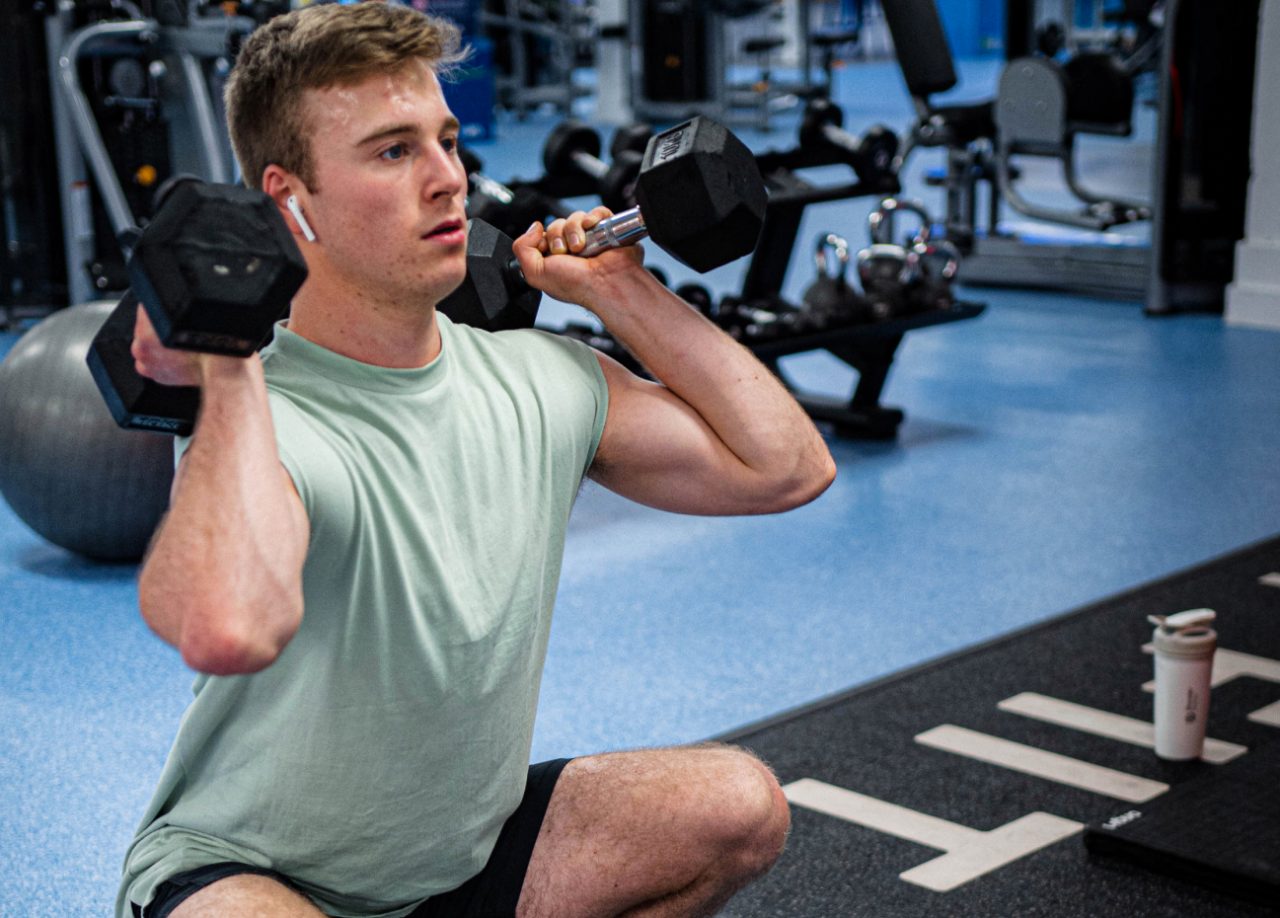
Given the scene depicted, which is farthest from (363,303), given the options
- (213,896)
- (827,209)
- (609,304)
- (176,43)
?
(827,209)

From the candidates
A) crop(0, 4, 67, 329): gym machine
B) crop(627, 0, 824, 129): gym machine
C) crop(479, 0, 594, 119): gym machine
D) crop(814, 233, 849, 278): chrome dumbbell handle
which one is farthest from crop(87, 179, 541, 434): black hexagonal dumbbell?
crop(479, 0, 594, 119): gym machine

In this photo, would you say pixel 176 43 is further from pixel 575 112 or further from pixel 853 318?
pixel 575 112

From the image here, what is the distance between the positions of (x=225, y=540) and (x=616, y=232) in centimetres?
59

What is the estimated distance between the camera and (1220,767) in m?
2.56

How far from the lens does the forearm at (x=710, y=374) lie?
1700mm

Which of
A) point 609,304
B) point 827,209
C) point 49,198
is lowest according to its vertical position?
point 827,209

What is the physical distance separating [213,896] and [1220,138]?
235 inches

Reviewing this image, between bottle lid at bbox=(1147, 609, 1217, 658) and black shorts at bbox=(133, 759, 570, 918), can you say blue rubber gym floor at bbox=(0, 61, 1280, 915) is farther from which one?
black shorts at bbox=(133, 759, 570, 918)

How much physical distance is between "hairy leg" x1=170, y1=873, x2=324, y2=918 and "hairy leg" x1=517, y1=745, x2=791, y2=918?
0.29 m

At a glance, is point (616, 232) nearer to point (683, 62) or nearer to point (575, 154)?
point (575, 154)

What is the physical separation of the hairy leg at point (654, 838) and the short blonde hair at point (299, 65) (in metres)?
0.70

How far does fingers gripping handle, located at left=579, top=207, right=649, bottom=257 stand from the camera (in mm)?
1645

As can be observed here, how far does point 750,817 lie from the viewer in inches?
66.8

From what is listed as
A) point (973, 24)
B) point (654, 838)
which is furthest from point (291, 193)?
point (973, 24)
